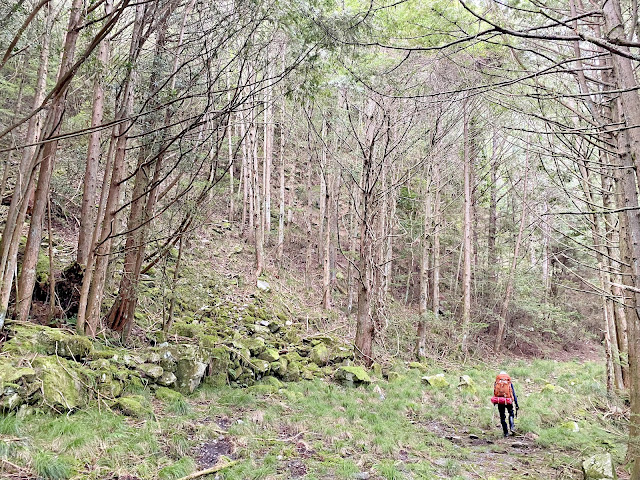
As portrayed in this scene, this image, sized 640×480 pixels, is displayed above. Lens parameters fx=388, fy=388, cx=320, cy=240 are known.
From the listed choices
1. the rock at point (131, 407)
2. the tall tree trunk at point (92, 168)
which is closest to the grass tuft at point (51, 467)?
the rock at point (131, 407)

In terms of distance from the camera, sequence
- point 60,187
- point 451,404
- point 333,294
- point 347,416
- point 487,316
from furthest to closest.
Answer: point 487,316
point 333,294
point 60,187
point 451,404
point 347,416

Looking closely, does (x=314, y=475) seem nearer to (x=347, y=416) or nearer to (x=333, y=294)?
(x=347, y=416)

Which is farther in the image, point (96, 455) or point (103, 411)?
point (103, 411)

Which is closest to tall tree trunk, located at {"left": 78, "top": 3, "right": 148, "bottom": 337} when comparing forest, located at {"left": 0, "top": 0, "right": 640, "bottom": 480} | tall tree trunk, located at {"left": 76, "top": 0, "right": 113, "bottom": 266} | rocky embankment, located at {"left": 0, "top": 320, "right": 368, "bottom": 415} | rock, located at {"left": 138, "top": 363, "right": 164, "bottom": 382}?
forest, located at {"left": 0, "top": 0, "right": 640, "bottom": 480}

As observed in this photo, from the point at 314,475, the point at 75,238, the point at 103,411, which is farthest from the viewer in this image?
the point at 75,238

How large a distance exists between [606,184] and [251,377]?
22.8 feet

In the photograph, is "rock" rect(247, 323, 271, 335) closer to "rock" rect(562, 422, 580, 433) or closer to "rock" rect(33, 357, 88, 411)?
"rock" rect(33, 357, 88, 411)

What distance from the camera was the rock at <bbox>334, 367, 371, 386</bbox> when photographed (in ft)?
26.7

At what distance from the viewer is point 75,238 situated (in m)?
9.30

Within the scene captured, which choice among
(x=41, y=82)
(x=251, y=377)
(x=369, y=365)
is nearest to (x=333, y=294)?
(x=369, y=365)

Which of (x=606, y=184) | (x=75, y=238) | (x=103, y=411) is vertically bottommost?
(x=103, y=411)

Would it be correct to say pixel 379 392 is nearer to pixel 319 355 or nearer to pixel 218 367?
pixel 319 355

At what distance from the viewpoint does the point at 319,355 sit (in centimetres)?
909

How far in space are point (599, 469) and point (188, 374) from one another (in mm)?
5381
